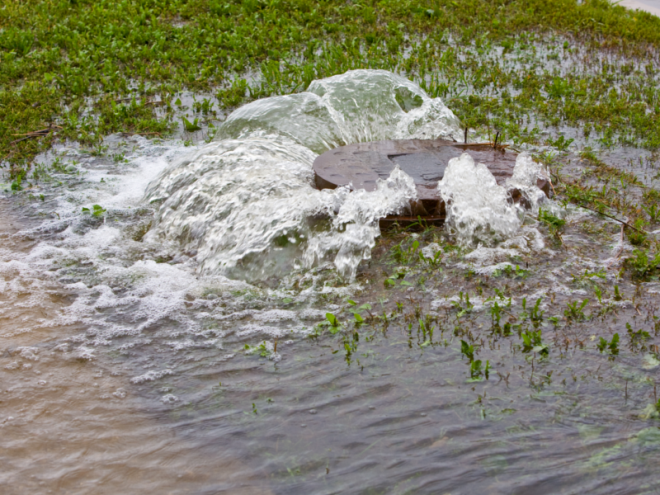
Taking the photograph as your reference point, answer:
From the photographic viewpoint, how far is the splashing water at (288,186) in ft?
16.5

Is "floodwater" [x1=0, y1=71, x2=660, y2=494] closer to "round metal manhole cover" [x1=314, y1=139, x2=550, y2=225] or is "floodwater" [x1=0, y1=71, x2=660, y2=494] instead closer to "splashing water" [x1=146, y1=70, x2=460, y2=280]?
"splashing water" [x1=146, y1=70, x2=460, y2=280]

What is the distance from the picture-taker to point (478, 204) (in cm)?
516

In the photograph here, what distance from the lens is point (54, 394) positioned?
140 inches

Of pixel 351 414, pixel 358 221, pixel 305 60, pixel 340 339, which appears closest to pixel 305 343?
pixel 340 339

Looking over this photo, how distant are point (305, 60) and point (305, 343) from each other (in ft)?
24.1

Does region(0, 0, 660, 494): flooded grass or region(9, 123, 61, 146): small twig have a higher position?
region(9, 123, 61, 146): small twig

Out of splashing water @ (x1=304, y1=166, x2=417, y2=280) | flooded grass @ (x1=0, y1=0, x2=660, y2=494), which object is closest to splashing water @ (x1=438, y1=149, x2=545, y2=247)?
flooded grass @ (x1=0, y1=0, x2=660, y2=494)

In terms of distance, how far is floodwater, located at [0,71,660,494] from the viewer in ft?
9.80

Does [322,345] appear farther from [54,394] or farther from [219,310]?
[54,394]

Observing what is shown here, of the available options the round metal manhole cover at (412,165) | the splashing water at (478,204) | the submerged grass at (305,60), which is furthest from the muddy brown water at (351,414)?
the submerged grass at (305,60)

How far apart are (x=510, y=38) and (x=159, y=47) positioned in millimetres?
6140

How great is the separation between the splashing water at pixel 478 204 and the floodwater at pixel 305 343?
0.07ft

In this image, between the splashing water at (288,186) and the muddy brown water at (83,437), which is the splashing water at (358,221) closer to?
the splashing water at (288,186)

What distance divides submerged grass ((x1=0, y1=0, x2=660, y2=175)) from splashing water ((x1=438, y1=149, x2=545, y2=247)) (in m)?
2.41
